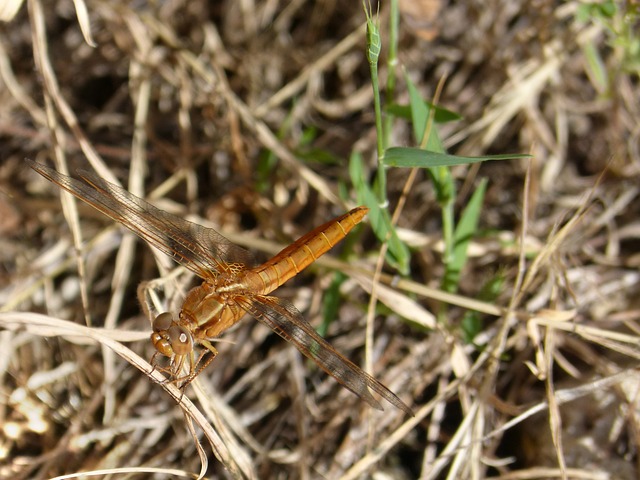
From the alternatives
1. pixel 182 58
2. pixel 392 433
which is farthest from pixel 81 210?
pixel 392 433

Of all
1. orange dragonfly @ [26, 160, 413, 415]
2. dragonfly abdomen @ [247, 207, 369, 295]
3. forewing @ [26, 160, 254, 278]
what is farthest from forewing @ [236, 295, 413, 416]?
forewing @ [26, 160, 254, 278]

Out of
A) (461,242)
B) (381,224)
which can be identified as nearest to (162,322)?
(381,224)

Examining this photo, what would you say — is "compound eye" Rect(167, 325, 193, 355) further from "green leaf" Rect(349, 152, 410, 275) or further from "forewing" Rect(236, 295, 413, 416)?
"green leaf" Rect(349, 152, 410, 275)

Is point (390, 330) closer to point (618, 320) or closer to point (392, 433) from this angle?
point (392, 433)

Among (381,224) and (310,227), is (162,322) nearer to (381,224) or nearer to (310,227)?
(381,224)

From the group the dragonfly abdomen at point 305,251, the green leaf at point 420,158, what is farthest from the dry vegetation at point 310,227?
the green leaf at point 420,158
